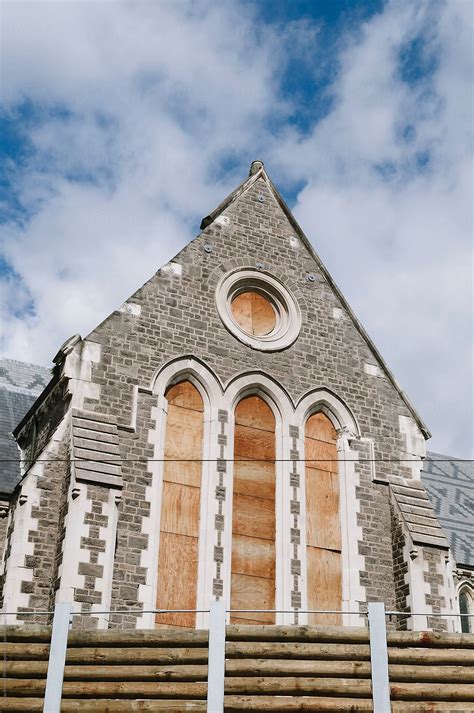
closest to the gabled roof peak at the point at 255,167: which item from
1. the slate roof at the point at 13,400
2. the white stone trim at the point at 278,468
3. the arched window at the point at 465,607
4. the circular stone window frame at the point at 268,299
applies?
the circular stone window frame at the point at 268,299

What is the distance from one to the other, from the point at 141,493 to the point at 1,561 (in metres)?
2.66

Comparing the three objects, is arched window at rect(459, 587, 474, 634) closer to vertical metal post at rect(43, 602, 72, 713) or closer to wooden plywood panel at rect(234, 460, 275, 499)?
wooden plywood panel at rect(234, 460, 275, 499)

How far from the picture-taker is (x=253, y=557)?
54.0 feet

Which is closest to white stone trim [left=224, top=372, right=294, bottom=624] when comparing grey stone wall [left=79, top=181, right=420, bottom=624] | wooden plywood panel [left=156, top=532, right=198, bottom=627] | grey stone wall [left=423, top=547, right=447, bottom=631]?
grey stone wall [left=79, top=181, right=420, bottom=624]

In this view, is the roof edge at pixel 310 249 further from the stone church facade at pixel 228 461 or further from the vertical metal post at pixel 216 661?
the vertical metal post at pixel 216 661

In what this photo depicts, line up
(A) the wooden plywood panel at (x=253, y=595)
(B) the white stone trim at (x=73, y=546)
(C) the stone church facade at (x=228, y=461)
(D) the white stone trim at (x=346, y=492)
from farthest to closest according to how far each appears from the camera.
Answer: (D) the white stone trim at (x=346, y=492)
(A) the wooden plywood panel at (x=253, y=595)
(C) the stone church facade at (x=228, y=461)
(B) the white stone trim at (x=73, y=546)

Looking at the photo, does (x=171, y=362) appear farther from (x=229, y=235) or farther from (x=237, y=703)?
(x=237, y=703)

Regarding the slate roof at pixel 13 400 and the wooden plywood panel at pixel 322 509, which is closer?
the wooden plywood panel at pixel 322 509

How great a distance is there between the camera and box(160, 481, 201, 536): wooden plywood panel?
16.2 m

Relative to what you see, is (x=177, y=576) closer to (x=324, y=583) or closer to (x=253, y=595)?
(x=253, y=595)

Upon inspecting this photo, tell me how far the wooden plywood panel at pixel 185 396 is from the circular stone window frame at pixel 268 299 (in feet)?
4.76

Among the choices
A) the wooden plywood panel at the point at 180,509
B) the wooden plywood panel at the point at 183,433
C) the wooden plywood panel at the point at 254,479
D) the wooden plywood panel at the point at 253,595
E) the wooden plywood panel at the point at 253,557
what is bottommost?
the wooden plywood panel at the point at 253,595

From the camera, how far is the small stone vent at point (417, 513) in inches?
678

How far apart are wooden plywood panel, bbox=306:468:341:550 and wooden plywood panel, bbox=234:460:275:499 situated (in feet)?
2.46
